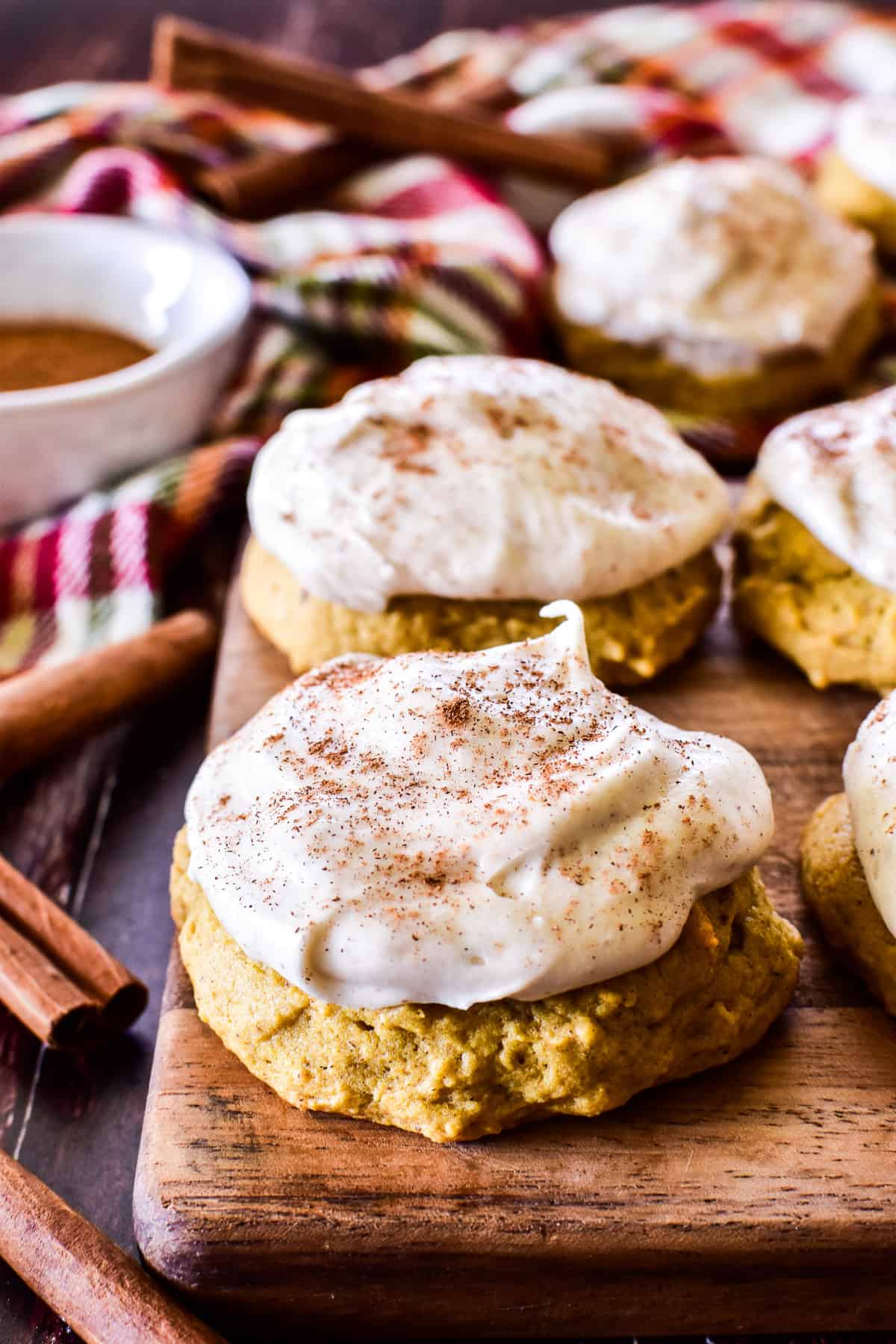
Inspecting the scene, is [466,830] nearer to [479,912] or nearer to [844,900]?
[479,912]

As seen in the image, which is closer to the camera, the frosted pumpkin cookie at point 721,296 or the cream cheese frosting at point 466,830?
the cream cheese frosting at point 466,830

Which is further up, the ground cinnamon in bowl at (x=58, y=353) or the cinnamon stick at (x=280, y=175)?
the ground cinnamon in bowl at (x=58, y=353)

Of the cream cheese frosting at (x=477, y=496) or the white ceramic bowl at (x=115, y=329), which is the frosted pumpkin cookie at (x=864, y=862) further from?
the white ceramic bowl at (x=115, y=329)

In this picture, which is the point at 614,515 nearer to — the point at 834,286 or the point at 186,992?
the point at 186,992

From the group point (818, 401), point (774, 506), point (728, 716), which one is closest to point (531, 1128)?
point (728, 716)

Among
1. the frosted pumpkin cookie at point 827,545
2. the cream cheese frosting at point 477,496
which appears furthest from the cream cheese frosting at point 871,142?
the cream cheese frosting at point 477,496

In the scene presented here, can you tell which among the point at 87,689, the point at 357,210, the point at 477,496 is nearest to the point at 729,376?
the point at 477,496
